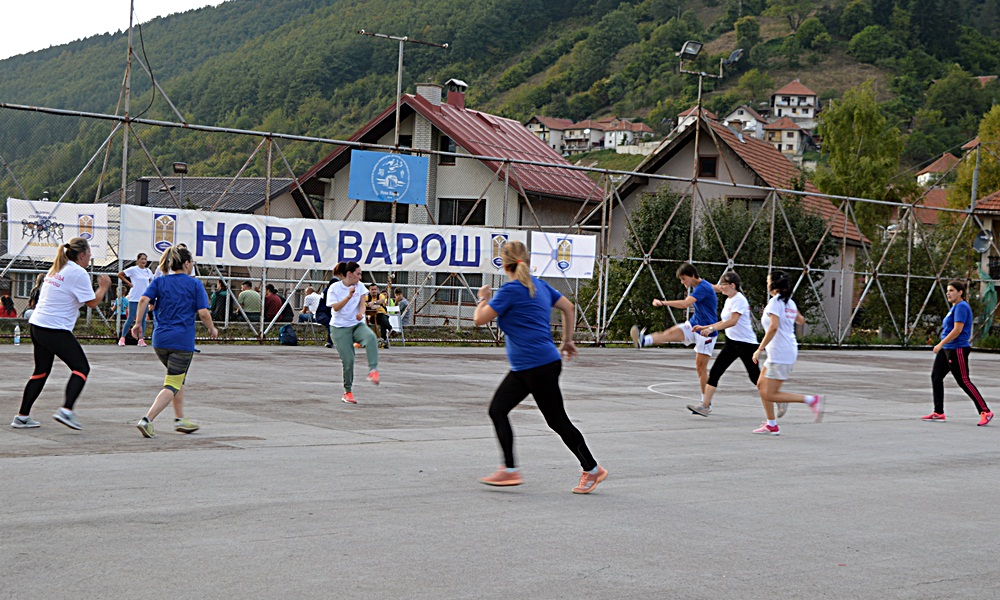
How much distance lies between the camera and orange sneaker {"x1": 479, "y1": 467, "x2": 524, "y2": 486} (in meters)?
8.05

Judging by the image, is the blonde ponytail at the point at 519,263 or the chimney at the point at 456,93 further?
the chimney at the point at 456,93

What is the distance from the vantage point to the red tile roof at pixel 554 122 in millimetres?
140212

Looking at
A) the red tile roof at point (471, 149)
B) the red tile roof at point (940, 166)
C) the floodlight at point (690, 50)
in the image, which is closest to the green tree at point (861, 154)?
the red tile roof at point (471, 149)

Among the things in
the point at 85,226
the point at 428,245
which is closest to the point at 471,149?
the point at 428,245

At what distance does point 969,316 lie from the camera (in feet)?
46.0

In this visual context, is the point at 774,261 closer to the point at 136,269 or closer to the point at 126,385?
the point at 136,269

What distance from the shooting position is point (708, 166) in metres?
45.1

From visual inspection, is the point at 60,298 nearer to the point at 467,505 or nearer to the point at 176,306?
the point at 176,306

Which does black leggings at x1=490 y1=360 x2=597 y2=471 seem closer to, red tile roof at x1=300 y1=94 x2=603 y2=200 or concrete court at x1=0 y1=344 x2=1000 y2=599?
concrete court at x1=0 y1=344 x2=1000 y2=599

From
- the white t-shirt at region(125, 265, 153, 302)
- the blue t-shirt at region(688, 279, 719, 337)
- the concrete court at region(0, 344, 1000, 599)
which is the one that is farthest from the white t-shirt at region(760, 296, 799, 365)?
the white t-shirt at region(125, 265, 153, 302)

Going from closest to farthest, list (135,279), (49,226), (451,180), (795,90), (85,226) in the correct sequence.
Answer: (49,226) < (135,279) < (85,226) < (451,180) < (795,90)

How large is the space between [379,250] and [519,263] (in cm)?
1719

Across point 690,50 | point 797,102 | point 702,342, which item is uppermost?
point 797,102

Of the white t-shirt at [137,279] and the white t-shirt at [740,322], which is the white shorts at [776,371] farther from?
the white t-shirt at [137,279]
